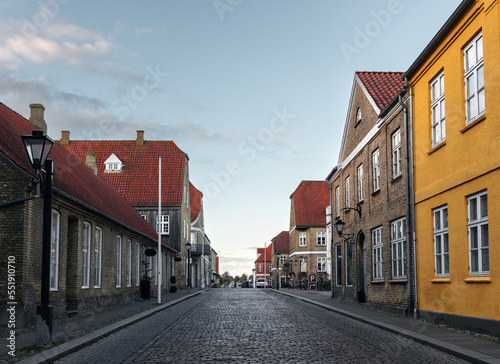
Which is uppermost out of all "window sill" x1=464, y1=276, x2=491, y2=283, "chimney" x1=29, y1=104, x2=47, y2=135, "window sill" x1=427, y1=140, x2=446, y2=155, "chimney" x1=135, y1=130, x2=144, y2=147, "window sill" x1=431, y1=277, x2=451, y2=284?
"chimney" x1=135, y1=130, x2=144, y2=147

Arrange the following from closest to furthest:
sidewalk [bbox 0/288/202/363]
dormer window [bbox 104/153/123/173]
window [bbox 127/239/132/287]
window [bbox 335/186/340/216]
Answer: sidewalk [bbox 0/288/202/363], window [bbox 127/239/132/287], window [bbox 335/186/340/216], dormer window [bbox 104/153/123/173]

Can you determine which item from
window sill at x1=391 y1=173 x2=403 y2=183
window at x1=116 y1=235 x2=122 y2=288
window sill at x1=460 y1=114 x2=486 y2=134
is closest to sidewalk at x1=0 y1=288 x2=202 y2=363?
window at x1=116 y1=235 x2=122 y2=288

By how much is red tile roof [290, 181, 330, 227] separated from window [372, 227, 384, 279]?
45.2m

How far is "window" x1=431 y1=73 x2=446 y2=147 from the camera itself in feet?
50.6

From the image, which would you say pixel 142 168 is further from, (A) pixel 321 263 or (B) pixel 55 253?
(B) pixel 55 253

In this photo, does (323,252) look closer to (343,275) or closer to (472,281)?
(343,275)

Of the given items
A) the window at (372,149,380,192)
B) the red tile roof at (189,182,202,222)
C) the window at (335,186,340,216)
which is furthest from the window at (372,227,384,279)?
the red tile roof at (189,182,202,222)

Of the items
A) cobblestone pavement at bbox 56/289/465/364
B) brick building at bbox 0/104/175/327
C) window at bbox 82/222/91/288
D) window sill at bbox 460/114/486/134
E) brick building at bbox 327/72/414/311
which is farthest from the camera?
window at bbox 82/222/91/288

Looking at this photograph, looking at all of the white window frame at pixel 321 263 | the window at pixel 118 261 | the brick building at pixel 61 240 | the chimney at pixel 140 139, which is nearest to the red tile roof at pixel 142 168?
the chimney at pixel 140 139

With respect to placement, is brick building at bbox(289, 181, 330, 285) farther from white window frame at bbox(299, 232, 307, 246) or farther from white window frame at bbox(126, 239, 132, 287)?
white window frame at bbox(126, 239, 132, 287)

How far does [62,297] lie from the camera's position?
55.8ft

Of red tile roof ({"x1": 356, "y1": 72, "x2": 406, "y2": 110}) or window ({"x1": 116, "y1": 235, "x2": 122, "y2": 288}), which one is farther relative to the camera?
window ({"x1": 116, "y1": 235, "x2": 122, "y2": 288})

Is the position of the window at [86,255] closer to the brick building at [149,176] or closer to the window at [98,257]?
the window at [98,257]

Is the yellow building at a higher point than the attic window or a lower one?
lower
